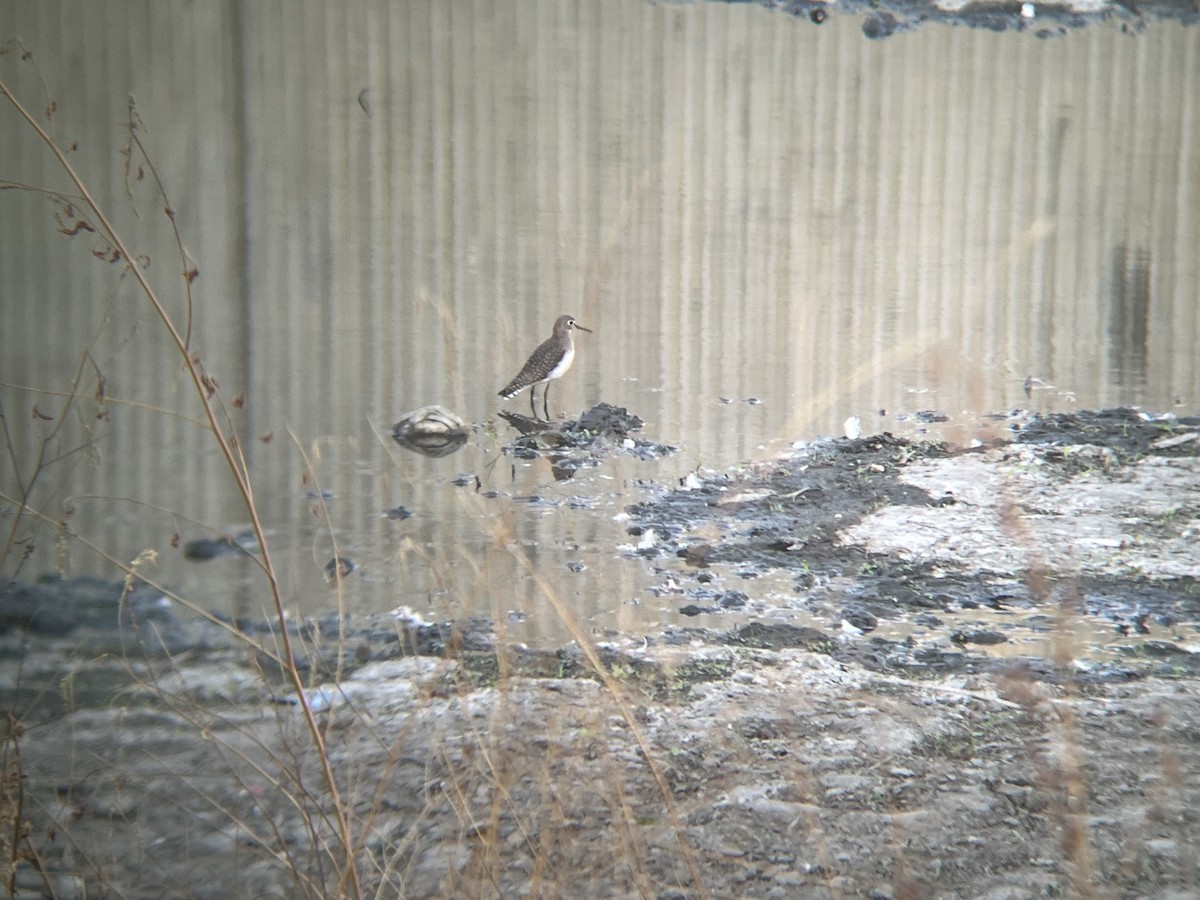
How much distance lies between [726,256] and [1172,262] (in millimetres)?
799

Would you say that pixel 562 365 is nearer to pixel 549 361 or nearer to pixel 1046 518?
pixel 549 361

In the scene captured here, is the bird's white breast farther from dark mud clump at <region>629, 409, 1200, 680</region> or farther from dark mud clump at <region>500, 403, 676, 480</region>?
dark mud clump at <region>629, 409, 1200, 680</region>

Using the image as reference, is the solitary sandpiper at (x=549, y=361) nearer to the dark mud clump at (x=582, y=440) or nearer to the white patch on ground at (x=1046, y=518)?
the dark mud clump at (x=582, y=440)

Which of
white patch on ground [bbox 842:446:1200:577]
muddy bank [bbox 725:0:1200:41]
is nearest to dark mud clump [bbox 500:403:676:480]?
white patch on ground [bbox 842:446:1200:577]

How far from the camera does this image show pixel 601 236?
167 cm

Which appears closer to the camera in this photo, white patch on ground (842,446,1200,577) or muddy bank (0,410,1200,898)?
muddy bank (0,410,1200,898)

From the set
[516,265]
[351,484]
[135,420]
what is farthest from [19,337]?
[516,265]

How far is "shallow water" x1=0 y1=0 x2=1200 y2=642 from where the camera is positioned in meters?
1.65

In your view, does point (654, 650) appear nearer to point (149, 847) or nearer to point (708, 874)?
point (708, 874)

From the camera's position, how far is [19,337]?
5.61ft

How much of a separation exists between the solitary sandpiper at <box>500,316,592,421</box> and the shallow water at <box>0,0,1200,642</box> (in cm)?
2

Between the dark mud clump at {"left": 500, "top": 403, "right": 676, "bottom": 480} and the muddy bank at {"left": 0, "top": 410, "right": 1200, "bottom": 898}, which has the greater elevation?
the dark mud clump at {"left": 500, "top": 403, "right": 676, "bottom": 480}

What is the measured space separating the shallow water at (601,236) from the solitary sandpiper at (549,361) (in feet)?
0.07

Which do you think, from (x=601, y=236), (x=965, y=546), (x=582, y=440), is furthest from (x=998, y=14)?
(x=582, y=440)
